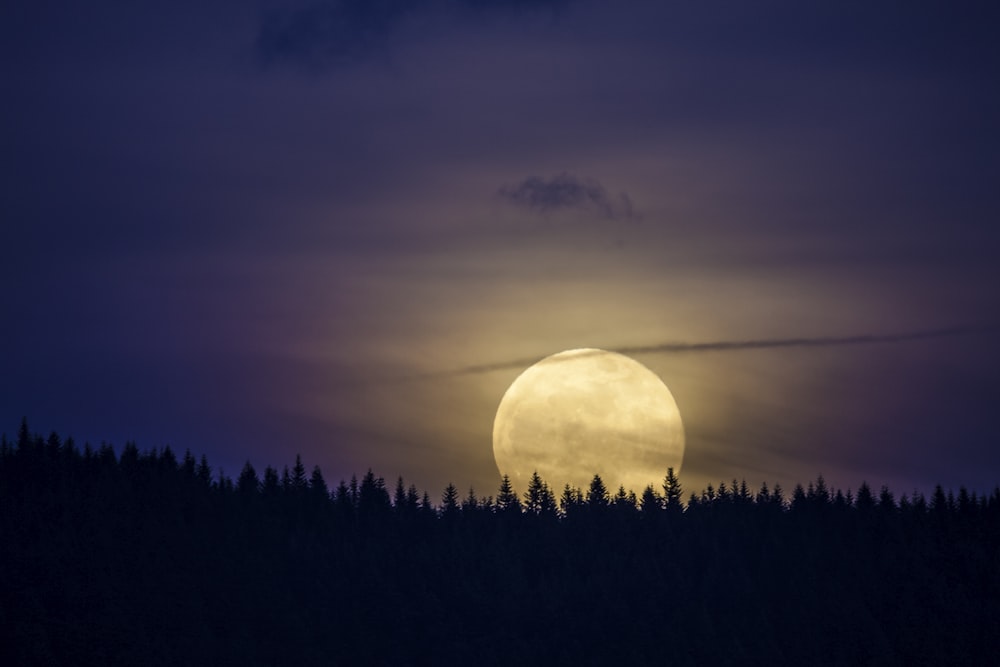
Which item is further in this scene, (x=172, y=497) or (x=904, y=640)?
(x=172, y=497)

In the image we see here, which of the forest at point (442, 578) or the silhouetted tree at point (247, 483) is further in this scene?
the silhouetted tree at point (247, 483)

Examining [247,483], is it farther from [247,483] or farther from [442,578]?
[442,578]

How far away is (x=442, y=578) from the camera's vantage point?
17238 cm

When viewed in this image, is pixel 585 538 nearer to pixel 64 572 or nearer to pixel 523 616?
pixel 523 616

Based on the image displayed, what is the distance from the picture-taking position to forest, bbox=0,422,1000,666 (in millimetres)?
153750

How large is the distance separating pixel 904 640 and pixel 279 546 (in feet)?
276

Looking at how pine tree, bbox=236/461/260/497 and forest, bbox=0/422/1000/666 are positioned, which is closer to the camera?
forest, bbox=0/422/1000/666

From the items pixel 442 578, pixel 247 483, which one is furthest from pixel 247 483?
pixel 442 578

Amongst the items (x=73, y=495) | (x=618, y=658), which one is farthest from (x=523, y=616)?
(x=73, y=495)

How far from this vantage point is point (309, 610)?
165m

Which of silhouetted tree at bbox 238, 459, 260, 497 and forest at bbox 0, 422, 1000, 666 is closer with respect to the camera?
forest at bbox 0, 422, 1000, 666

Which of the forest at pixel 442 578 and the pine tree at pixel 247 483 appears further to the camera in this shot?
the pine tree at pixel 247 483

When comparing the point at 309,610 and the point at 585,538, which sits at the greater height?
the point at 585,538

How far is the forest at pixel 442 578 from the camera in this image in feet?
504
